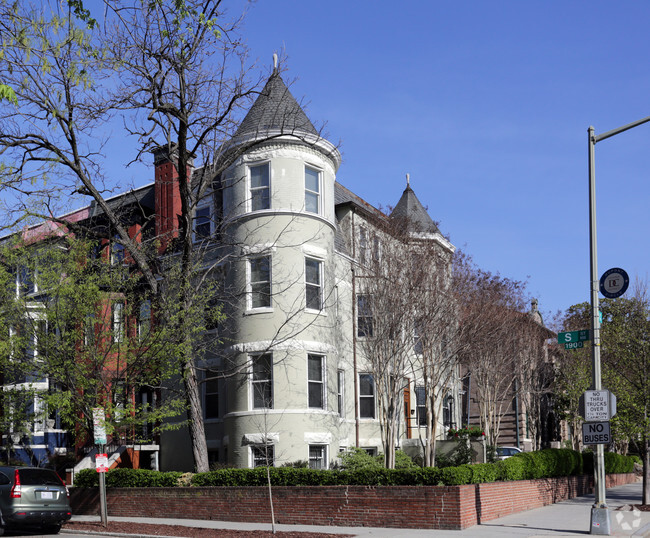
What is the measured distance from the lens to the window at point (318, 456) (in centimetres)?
2527

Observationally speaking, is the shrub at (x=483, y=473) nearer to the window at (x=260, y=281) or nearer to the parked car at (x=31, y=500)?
the window at (x=260, y=281)

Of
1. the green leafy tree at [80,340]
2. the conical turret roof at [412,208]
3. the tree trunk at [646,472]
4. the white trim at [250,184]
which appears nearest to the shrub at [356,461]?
the green leafy tree at [80,340]

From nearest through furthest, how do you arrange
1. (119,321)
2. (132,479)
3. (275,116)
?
(132,479)
(119,321)
(275,116)

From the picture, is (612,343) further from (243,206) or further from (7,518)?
(7,518)

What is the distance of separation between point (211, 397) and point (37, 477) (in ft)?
34.0

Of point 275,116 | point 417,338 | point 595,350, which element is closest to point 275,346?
point 417,338

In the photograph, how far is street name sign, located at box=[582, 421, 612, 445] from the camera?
1565cm

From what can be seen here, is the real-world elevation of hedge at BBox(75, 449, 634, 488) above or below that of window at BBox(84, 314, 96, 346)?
below

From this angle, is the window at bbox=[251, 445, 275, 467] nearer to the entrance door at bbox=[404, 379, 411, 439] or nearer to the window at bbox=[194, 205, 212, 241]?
the window at bbox=[194, 205, 212, 241]

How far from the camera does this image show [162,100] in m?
22.4

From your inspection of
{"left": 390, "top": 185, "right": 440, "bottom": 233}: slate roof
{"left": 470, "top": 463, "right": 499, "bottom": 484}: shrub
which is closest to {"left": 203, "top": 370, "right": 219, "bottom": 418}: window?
{"left": 470, "top": 463, "right": 499, "bottom": 484}: shrub

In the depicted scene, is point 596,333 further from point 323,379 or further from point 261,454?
point 261,454

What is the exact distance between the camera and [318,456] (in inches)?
1003

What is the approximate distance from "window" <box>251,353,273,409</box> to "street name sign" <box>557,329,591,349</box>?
36.1 ft
